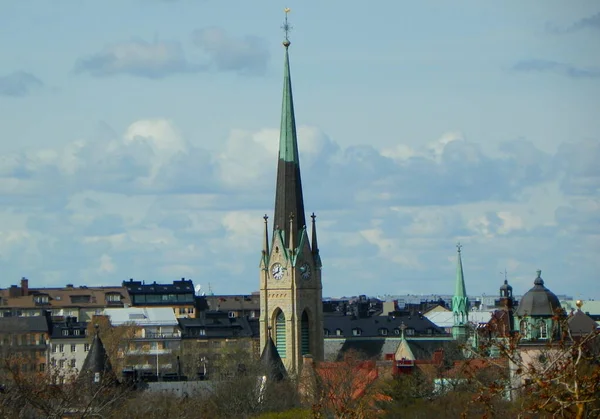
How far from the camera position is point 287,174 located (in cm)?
13000

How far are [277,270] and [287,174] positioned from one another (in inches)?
291

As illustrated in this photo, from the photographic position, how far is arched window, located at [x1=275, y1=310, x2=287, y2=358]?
13000 centimetres

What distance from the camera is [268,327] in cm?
12962

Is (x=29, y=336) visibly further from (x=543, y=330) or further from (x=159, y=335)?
(x=543, y=330)

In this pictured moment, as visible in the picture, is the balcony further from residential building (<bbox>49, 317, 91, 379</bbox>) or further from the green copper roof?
the green copper roof

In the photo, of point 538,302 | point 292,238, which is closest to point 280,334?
point 292,238

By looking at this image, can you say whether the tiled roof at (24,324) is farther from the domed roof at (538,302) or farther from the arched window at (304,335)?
the domed roof at (538,302)

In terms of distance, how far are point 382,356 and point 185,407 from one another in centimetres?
6946

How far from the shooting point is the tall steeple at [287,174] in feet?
424

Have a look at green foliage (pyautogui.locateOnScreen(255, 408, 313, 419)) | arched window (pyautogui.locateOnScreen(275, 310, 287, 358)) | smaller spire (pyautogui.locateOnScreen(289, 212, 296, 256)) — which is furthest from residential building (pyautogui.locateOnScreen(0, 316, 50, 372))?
green foliage (pyautogui.locateOnScreen(255, 408, 313, 419))

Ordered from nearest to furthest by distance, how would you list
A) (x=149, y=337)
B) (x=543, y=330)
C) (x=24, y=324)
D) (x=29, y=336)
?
(x=543, y=330), (x=29, y=336), (x=24, y=324), (x=149, y=337)

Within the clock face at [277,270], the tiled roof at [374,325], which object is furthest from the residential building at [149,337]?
the clock face at [277,270]

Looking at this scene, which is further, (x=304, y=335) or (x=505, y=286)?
(x=505, y=286)

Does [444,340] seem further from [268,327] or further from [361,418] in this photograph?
[361,418]
